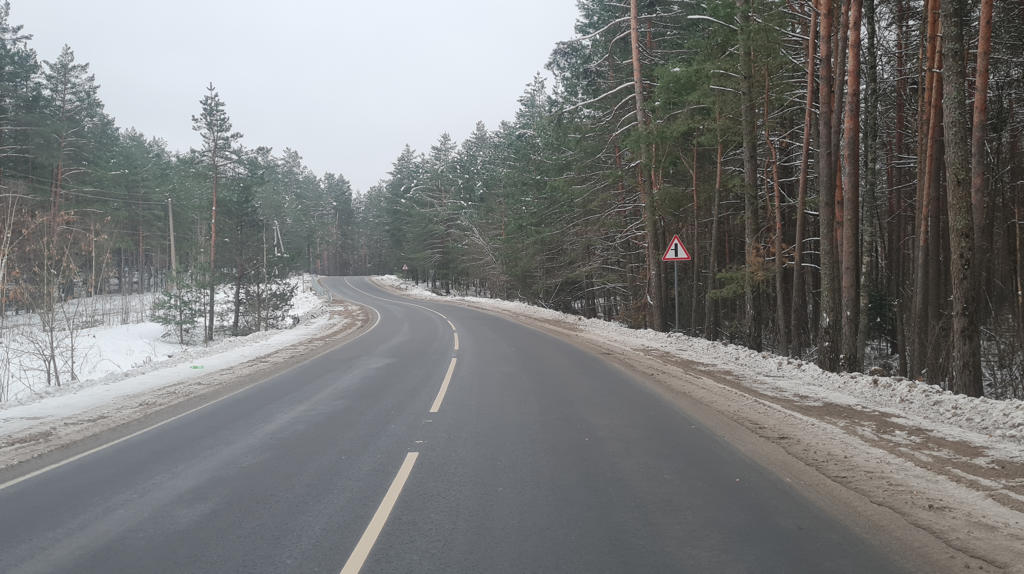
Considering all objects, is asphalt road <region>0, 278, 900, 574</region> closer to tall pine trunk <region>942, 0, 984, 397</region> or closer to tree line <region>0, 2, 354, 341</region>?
tall pine trunk <region>942, 0, 984, 397</region>

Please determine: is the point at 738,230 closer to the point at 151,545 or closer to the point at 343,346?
the point at 343,346

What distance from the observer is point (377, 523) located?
4.26 metres

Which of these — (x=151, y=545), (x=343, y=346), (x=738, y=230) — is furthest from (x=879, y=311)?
(x=151, y=545)

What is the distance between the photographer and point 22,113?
3272 centimetres

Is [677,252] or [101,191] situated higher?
[101,191]

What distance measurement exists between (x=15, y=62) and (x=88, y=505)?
39072mm

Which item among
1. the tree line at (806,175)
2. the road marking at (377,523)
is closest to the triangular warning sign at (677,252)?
the tree line at (806,175)

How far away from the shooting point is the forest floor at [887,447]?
13.0 feet

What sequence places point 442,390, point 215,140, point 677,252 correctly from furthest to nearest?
point 215,140 < point 677,252 < point 442,390

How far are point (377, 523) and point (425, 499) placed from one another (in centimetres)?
56

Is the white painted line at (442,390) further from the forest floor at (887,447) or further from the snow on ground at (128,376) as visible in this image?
the snow on ground at (128,376)

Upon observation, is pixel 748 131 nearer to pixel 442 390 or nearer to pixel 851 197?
pixel 851 197

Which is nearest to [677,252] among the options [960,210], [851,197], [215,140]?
[851,197]

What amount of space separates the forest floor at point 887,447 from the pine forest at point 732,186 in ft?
7.67
